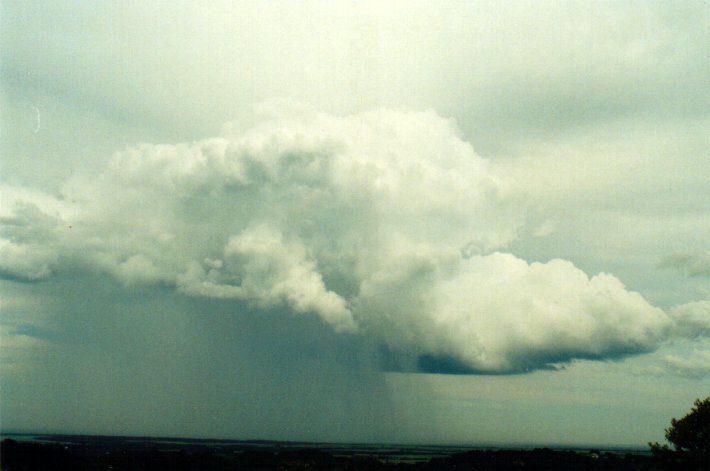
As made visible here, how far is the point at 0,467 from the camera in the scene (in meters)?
93.6

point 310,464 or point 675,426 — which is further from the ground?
point 675,426

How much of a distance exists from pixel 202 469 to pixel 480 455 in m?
97.6

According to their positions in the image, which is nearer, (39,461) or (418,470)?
(39,461)

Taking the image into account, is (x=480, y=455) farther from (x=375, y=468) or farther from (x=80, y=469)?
(x=80, y=469)

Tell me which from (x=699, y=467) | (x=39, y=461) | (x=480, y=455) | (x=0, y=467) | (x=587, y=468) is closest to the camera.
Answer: (x=699, y=467)

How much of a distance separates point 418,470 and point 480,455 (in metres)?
44.5

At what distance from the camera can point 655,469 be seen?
227 ft

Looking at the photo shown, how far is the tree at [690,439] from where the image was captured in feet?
204

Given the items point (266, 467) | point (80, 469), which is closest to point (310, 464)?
point (266, 467)

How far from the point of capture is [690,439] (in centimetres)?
6444

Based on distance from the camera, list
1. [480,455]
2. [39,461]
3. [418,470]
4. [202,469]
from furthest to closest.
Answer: [480,455] < [418,470] < [202,469] < [39,461]

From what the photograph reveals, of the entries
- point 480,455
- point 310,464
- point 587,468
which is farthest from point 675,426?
point 480,455

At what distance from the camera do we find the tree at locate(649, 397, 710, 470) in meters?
62.2

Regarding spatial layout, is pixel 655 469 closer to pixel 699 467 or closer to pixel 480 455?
pixel 699 467
